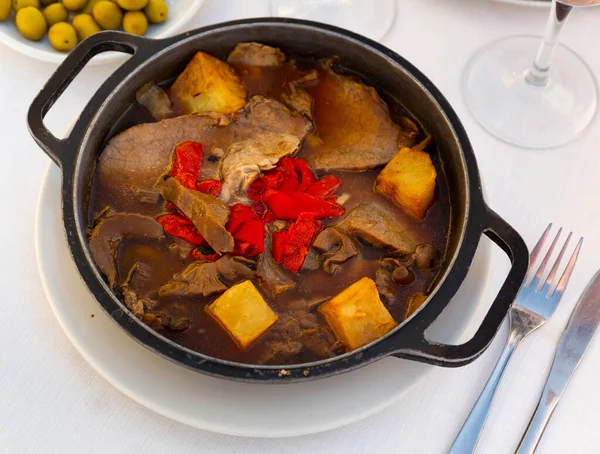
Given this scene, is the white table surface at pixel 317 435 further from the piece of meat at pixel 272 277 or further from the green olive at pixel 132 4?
the piece of meat at pixel 272 277

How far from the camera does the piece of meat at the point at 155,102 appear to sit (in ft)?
7.12

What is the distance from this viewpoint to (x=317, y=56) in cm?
225

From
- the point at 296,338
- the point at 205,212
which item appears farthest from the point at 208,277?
the point at 296,338

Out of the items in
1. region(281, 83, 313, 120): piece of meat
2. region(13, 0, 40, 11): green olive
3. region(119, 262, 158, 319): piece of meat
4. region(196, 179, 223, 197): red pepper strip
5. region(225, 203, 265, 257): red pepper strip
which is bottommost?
region(119, 262, 158, 319): piece of meat

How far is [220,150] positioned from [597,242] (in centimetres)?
122

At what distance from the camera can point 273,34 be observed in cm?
218

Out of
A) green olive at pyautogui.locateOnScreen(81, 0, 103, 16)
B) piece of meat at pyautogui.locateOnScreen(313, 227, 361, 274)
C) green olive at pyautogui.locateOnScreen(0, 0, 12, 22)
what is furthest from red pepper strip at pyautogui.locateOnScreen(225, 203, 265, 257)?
green olive at pyautogui.locateOnScreen(0, 0, 12, 22)

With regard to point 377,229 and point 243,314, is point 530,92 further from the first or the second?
point 243,314

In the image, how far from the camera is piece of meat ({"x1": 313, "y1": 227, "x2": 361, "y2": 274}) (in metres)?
1.96

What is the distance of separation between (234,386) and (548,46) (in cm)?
152

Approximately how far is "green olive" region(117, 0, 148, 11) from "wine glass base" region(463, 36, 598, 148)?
116 centimetres

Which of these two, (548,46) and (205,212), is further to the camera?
(548,46)

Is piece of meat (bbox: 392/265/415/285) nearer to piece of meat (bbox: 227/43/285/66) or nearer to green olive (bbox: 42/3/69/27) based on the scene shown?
piece of meat (bbox: 227/43/285/66)

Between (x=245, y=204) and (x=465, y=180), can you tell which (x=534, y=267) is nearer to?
(x=465, y=180)
